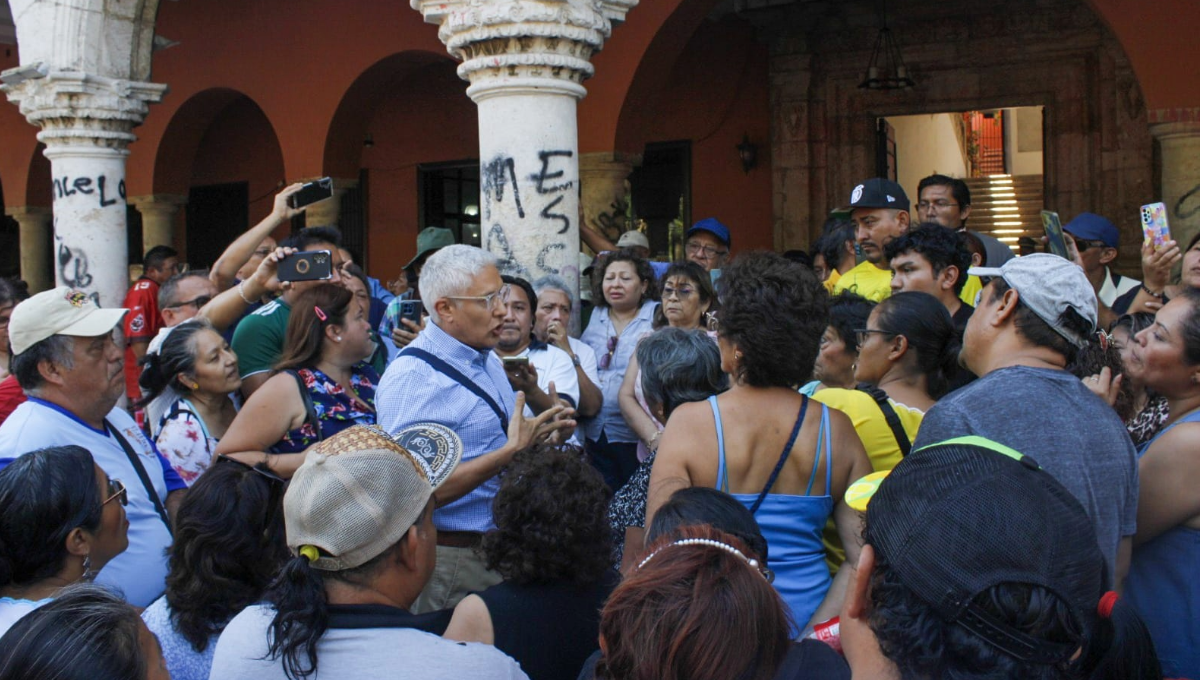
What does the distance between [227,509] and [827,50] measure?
354 inches

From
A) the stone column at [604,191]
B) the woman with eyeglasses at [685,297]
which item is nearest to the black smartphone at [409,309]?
the woman with eyeglasses at [685,297]

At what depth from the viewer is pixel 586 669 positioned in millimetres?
1820

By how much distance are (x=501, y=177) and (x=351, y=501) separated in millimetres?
3217

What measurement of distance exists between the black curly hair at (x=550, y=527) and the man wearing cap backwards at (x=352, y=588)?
0.36m

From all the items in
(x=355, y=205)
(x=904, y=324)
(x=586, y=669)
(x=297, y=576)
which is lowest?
(x=586, y=669)

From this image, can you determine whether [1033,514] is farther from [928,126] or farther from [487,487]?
[928,126]

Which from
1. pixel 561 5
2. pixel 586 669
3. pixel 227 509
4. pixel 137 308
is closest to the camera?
pixel 586 669

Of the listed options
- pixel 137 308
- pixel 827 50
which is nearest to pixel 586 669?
pixel 137 308

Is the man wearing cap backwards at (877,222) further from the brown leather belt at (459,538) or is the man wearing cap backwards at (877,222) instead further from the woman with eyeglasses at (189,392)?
the woman with eyeglasses at (189,392)

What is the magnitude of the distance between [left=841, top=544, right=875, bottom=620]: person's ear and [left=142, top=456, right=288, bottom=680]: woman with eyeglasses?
150 centimetres

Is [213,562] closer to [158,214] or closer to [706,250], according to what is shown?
[706,250]

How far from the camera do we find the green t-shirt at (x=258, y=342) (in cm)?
410

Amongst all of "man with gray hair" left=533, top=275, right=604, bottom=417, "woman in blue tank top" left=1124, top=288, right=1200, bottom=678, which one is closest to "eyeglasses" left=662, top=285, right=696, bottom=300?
"man with gray hair" left=533, top=275, right=604, bottom=417

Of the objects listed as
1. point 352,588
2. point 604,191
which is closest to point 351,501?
point 352,588
